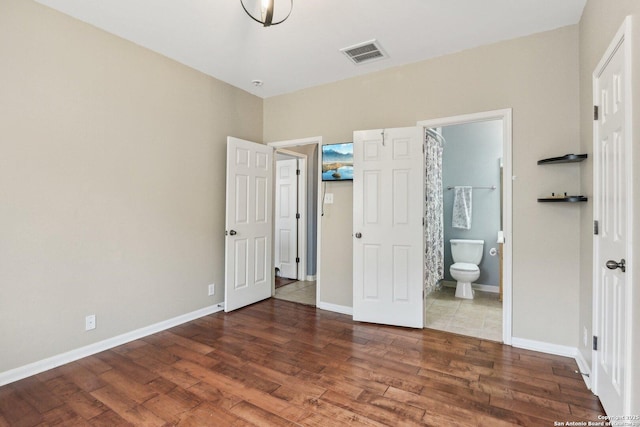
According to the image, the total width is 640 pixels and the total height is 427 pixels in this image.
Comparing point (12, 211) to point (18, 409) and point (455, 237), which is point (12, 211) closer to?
point (18, 409)

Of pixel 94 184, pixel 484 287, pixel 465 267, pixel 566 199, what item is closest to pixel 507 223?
pixel 566 199

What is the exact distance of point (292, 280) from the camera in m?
5.35

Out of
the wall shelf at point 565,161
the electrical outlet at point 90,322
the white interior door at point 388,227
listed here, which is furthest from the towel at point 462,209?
the electrical outlet at point 90,322

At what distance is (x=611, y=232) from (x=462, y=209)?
3.00 metres

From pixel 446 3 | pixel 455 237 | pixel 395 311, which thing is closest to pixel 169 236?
pixel 395 311

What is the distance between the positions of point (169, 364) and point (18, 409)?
857mm

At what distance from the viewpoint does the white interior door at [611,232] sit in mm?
1547

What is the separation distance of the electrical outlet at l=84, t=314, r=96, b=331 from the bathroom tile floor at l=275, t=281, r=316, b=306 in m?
2.16

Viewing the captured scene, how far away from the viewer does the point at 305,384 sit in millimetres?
2162

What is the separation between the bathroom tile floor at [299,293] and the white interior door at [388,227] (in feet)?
3.24

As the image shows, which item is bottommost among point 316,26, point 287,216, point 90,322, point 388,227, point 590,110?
point 90,322

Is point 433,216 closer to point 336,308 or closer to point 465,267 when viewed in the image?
point 465,267

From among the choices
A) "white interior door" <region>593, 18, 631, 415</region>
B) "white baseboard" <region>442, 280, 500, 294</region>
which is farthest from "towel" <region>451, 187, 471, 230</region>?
"white interior door" <region>593, 18, 631, 415</region>

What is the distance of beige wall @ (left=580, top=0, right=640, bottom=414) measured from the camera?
1.38 meters
